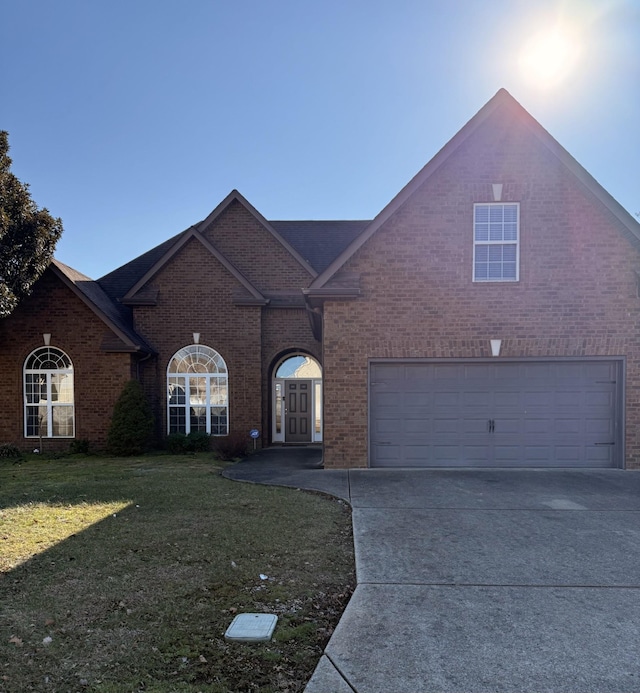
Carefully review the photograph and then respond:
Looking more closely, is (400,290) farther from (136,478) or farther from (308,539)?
(136,478)

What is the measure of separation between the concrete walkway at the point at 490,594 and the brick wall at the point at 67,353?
8.84 m

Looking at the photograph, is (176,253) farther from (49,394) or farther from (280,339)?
(49,394)

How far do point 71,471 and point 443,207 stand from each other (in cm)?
1018

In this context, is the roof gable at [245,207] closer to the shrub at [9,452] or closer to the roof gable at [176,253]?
the roof gable at [176,253]

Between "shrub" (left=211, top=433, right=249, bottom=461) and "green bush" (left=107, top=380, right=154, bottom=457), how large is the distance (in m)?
2.09

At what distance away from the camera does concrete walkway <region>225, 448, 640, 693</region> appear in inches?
125

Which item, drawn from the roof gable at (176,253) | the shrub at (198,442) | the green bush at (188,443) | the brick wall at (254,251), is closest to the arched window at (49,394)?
the roof gable at (176,253)

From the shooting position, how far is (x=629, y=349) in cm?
1013

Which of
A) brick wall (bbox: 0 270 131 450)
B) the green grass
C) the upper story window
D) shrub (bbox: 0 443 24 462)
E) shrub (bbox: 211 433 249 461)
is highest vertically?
the upper story window

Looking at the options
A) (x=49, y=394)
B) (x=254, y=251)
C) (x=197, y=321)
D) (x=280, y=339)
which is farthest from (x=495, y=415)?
(x=49, y=394)

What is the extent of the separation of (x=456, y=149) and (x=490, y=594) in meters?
8.79

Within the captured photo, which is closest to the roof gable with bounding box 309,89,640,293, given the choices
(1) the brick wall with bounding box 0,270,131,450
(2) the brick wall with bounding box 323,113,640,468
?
(2) the brick wall with bounding box 323,113,640,468

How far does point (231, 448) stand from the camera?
12.9 meters

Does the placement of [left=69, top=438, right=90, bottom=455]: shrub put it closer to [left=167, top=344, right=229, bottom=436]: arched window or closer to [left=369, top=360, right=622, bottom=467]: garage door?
[left=167, top=344, right=229, bottom=436]: arched window
